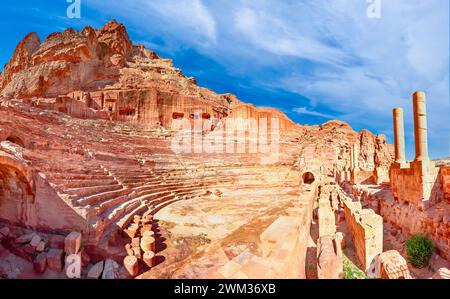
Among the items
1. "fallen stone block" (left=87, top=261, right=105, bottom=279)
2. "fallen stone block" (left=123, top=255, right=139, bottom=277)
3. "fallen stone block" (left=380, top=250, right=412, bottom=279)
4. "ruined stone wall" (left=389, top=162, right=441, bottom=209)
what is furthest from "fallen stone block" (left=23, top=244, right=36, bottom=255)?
"ruined stone wall" (left=389, top=162, right=441, bottom=209)

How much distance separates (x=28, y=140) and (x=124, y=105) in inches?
932

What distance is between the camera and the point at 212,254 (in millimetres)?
5234

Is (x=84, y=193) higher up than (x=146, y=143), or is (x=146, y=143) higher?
(x=146, y=143)

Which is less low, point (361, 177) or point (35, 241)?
point (361, 177)

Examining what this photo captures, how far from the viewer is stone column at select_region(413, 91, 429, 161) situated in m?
10.0

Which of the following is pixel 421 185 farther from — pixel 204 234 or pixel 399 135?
pixel 204 234

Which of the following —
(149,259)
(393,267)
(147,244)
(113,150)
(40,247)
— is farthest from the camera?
(113,150)

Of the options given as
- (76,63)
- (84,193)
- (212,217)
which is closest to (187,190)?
(212,217)

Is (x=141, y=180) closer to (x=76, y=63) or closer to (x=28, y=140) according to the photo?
(x=28, y=140)

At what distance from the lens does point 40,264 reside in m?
4.64

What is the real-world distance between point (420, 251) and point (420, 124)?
5.85m

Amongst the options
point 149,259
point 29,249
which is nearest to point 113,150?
point 29,249

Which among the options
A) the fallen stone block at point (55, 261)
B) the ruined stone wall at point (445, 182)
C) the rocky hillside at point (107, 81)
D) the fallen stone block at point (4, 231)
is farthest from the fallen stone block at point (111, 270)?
the rocky hillside at point (107, 81)
